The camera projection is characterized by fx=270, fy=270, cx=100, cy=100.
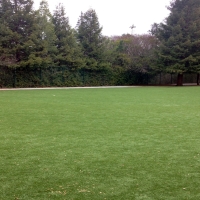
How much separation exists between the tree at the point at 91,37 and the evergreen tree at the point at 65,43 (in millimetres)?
1677

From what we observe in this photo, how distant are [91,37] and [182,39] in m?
11.8

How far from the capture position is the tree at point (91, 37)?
35562 mm

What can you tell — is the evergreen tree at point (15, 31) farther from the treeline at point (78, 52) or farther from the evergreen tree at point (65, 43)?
the evergreen tree at point (65, 43)

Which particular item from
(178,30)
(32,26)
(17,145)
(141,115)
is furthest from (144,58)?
(17,145)

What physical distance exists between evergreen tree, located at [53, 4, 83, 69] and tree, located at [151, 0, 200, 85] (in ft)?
36.3

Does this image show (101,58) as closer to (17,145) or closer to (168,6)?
(168,6)

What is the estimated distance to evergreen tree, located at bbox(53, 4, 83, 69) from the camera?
33.1m

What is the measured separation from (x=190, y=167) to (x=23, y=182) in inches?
116

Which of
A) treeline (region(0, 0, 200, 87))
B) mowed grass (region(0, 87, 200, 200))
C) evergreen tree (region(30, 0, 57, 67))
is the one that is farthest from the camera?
evergreen tree (region(30, 0, 57, 67))

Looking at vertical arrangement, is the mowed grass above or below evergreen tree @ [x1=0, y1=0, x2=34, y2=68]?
below

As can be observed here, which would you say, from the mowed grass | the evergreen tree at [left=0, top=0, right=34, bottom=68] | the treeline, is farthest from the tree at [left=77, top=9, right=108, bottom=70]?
the mowed grass

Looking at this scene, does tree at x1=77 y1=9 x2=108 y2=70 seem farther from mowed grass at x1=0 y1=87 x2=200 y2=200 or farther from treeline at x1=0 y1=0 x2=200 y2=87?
mowed grass at x1=0 y1=87 x2=200 y2=200

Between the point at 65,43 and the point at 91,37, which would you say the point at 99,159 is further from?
the point at 91,37

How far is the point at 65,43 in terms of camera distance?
33.5 meters
